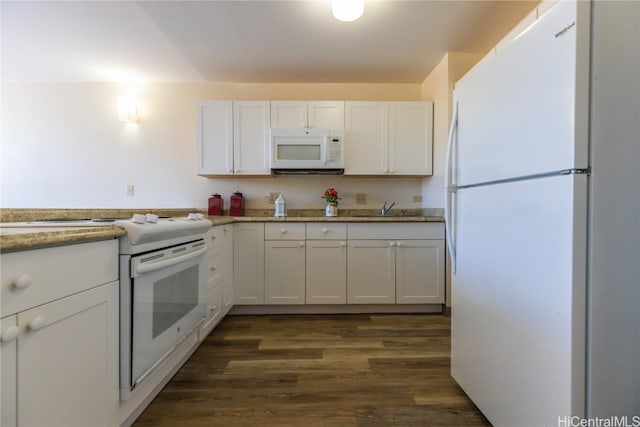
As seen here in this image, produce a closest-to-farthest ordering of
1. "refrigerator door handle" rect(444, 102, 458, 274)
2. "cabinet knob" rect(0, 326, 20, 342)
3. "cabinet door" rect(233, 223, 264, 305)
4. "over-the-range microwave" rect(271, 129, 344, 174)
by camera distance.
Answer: "cabinet knob" rect(0, 326, 20, 342) < "refrigerator door handle" rect(444, 102, 458, 274) < "cabinet door" rect(233, 223, 264, 305) < "over-the-range microwave" rect(271, 129, 344, 174)

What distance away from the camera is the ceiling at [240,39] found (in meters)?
1.95

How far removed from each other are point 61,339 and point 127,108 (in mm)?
2898

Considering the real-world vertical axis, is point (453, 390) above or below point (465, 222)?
below

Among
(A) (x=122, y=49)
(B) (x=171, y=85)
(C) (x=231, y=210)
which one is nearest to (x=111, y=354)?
(C) (x=231, y=210)

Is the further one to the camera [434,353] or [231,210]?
[231,210]

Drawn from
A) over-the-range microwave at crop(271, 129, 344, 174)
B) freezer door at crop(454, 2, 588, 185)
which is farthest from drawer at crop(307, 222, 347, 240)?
freezer door at crop(454, 2, 588, 185)

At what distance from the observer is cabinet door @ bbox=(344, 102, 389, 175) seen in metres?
2.85

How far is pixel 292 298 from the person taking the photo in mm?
2574

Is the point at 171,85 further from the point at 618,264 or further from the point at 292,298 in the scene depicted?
the point at 618,264

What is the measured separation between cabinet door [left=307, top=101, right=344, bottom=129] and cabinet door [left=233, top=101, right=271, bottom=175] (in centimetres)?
45

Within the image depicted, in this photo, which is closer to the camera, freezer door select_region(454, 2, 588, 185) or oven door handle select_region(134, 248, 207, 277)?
freezer door select_region(454, 2, 588, 185)

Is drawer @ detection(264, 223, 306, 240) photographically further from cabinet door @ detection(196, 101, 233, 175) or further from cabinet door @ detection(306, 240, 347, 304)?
cabinet door @ detection(196, 101, 233, 175)

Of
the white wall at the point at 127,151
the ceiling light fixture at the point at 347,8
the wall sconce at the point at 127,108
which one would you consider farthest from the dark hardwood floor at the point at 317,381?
the wall sconce at the point at 127,108

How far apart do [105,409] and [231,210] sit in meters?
2.11
